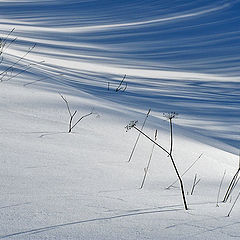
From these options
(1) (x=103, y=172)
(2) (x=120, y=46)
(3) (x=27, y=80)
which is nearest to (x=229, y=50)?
(2) (x=120, y=46)

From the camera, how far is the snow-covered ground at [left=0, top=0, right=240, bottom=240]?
3.82ft

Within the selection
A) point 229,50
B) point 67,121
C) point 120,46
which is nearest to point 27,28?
point 120,46

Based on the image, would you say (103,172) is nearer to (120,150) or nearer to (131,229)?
(120,150)

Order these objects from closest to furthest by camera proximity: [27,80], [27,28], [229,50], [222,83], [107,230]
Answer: [107,230], [27,80], [222,83], [229,50], [27,28]

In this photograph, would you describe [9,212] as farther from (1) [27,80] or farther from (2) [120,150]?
(1) [27,80]

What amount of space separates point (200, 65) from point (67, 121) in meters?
3.83

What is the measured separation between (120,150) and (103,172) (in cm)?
35

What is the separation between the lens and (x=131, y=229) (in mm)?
1124

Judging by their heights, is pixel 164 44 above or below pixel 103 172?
above

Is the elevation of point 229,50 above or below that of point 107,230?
above

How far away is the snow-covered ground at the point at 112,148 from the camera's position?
116cm

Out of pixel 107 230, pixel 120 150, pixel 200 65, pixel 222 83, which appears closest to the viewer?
pixel 107 230

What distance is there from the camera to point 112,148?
1966 millimetres

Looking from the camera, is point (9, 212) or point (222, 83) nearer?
point (9, 212)
